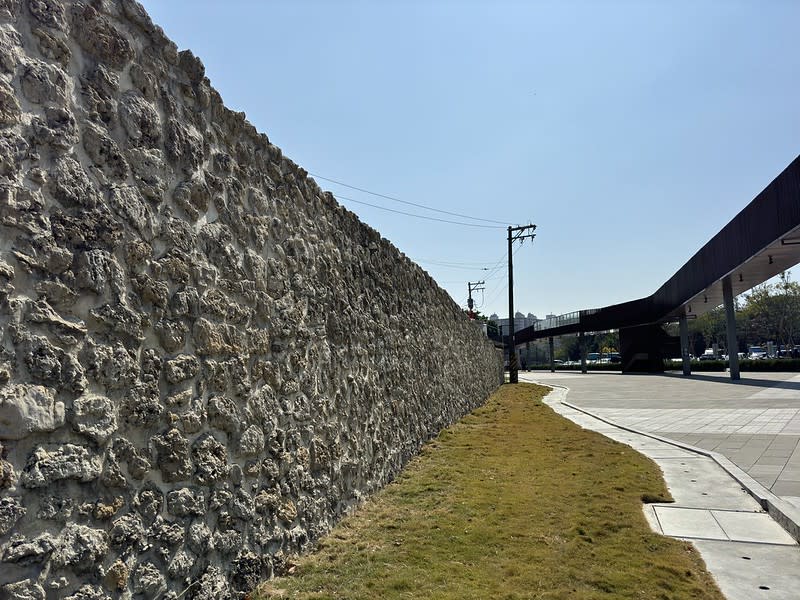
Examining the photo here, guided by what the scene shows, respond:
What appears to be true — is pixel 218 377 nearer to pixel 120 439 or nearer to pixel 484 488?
pixel 120 439

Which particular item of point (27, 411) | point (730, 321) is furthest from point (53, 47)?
point (730, 321)

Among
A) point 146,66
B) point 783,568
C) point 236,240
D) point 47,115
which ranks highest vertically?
point 146,66

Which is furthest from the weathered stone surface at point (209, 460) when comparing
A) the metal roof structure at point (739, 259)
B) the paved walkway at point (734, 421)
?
the metal roof structure at point (739, 259)

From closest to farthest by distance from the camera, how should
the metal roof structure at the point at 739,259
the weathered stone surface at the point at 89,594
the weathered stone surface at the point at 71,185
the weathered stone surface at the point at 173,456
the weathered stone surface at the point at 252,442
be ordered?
the weathered stone surface at the point at 89,594 → the weathered stone surface at the point at 71,185 → the weathered stone surface at the point at 173,456 → the weathered stone surface at the point at 252,442 → the metal roof structure at the point at 739,259

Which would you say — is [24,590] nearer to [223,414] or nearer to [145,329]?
[145,329]

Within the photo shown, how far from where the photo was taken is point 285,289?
161 inches

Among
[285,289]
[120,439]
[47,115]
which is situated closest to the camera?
[47,115]

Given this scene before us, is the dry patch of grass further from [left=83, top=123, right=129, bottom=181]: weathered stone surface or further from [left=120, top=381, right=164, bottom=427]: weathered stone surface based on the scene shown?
[left=83, top=123, right=129, bottom=181]: weathered stone surface

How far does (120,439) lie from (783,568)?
4.51m

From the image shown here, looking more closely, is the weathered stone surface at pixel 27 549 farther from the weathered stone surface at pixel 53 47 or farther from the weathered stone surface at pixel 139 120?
the weathered stone surface at pixel 53 47

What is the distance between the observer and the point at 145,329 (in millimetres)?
2629

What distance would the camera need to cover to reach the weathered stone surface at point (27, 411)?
1.90 meters

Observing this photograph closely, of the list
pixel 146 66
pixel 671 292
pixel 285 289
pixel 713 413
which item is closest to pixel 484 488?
pixel 285 289

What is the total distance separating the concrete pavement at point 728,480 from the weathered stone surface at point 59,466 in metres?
3.79
